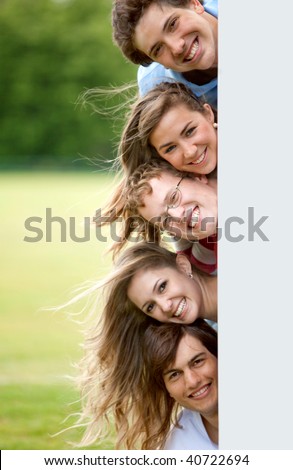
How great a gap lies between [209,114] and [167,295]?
51 cm

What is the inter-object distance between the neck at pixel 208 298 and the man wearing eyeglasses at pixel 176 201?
0.06 metres

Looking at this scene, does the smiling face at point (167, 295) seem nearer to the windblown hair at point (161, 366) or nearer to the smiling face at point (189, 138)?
the windblown hair at point (161, 366)

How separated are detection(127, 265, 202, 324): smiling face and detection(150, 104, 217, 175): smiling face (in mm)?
303

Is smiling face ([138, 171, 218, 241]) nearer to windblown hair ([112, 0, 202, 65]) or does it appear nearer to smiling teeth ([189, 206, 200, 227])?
smiling teeth ([189, 206, 200, 227])

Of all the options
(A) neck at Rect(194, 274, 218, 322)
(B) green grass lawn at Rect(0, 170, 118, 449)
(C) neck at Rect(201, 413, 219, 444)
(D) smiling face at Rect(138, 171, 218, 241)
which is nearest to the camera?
(D) smiling face at Rect(138, 171, 218, 241)

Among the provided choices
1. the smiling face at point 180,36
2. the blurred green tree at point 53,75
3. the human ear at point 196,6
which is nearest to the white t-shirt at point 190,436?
the smiling face at point 180,36

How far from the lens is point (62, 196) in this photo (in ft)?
55.5

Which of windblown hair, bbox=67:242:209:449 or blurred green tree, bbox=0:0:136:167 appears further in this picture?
blurred green tree, bbox=0:0:136:167

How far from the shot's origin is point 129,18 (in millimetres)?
2504

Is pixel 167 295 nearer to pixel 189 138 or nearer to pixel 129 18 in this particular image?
pixel 189 138

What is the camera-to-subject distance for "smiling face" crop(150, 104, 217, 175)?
247cm

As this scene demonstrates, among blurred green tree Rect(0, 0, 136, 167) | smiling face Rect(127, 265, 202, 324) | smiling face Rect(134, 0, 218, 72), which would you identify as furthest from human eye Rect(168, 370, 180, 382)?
blurred green tree Rect(0, 0, 136, 167)

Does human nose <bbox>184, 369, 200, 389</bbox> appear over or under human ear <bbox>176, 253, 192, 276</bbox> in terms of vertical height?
under

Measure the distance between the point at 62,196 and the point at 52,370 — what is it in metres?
11.4
